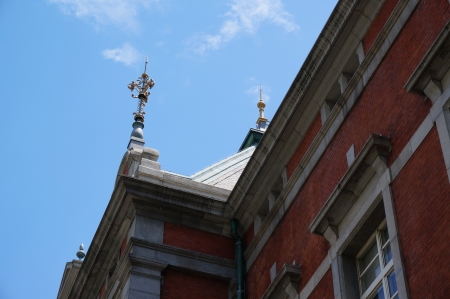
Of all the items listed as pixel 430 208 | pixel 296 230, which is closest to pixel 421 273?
pixel 430 208

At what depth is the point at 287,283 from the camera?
580 inches

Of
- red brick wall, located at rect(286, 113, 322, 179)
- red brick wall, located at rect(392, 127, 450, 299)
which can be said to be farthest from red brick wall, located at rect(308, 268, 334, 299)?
red brick wall, located at rect(286, 113, 322, 179)

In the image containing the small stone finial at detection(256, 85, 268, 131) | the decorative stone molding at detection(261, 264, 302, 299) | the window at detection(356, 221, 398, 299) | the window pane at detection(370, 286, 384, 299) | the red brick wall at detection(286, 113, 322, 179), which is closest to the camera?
the window at detection(356, 221, 398, 299)

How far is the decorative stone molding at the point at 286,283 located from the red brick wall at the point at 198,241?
9.90 ft

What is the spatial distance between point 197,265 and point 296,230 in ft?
9.69

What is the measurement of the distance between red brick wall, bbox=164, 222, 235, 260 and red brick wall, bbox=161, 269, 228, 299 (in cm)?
60

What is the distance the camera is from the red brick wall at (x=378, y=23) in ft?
45.4

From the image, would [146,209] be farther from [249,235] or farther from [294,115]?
[294,115]

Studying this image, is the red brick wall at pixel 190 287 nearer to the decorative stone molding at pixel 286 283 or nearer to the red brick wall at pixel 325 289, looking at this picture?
the decorative stone molding at pixel 286 283

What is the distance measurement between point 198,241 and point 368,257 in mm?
5641

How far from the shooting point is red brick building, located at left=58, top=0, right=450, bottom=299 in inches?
452

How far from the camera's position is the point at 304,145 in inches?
631

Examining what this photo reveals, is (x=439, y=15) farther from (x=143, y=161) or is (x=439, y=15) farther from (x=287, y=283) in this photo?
(x=143, y=161)

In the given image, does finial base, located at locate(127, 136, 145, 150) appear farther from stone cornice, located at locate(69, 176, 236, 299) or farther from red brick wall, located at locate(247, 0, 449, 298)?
red brick wall, located at locate(247, 0, 449, 298)
